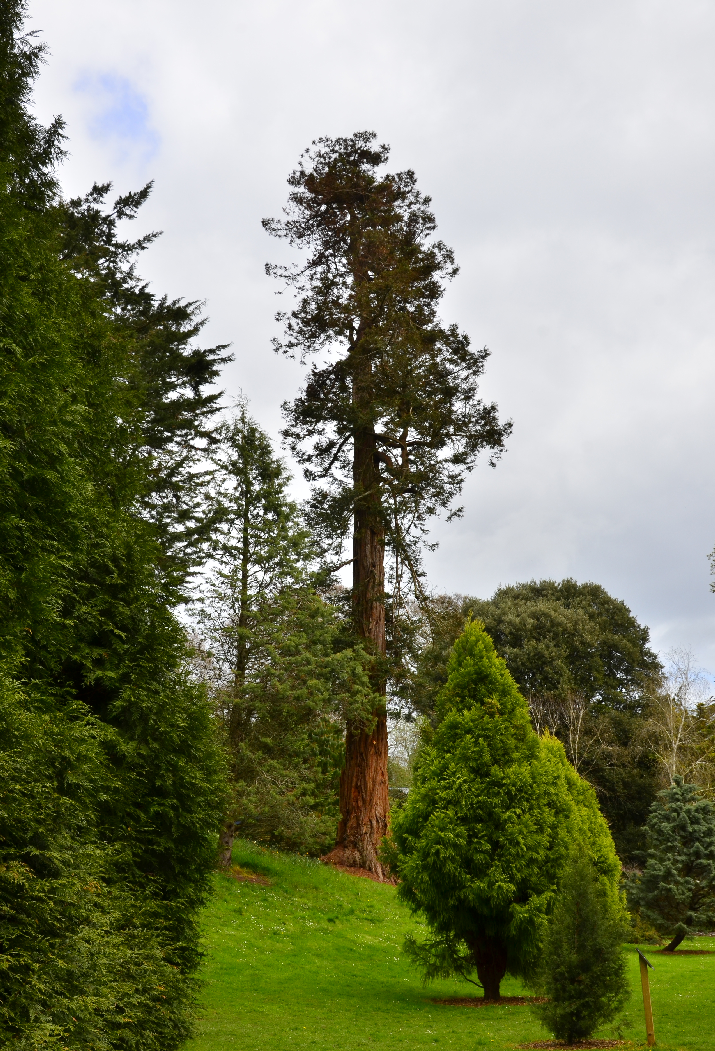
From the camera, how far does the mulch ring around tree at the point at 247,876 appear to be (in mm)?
17922

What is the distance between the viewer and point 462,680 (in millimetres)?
12414

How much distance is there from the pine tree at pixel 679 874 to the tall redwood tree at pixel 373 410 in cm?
665

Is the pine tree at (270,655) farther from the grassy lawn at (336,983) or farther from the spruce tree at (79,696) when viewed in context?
the spruce tree at (79,696)

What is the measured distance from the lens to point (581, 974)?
842 centimetres

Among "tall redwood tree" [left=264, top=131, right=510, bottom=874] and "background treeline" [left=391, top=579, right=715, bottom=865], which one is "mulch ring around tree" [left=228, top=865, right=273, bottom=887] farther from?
"background treeline" [left=391, top=579, right=715, bottom=865]

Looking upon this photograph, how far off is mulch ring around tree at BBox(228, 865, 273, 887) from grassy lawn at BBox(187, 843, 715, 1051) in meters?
0.10

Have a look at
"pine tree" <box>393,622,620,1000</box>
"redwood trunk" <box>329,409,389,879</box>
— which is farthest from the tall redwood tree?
"pine tree" <box>393,622,620,1000</box>

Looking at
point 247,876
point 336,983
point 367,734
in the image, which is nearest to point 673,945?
Answer: point 367,734

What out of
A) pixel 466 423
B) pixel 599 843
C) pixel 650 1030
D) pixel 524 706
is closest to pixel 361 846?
pixel 599 843

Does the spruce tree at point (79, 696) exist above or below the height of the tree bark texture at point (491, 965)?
above

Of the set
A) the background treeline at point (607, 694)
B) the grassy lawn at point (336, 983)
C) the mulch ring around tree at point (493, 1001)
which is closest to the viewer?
the grassy lawn at point (336, 983)

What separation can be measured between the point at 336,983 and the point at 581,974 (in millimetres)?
5742

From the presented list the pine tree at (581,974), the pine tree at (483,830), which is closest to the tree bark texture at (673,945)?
the pine tree at (483,830)

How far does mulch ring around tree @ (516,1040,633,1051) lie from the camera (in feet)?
27.7
